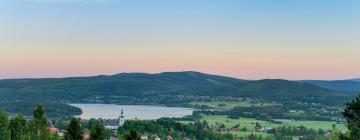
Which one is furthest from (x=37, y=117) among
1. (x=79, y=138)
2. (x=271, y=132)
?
(x=271, y=132)

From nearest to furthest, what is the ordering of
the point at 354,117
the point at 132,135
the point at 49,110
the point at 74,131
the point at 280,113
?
the point at 132,135 < the point at 74,131 < the point at 354,117 < the point at 49,110 < the point at 280,113

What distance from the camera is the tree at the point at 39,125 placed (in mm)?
26816

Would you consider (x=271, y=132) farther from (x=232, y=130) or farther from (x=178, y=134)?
(x=178, y=134)

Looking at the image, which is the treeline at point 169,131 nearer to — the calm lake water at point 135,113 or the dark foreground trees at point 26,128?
the calm lake water at point 135,113

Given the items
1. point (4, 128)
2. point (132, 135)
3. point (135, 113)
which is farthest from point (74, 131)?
point (135, 113)

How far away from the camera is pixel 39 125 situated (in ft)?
89.0

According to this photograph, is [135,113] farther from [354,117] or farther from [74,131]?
[354,117]

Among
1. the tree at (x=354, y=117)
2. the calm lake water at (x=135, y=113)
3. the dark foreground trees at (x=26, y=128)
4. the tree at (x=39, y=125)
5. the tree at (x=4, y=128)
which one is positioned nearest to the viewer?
the tree at (x=354, y=117)

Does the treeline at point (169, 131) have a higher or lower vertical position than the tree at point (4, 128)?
lower

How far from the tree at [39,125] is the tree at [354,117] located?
14.1 metres

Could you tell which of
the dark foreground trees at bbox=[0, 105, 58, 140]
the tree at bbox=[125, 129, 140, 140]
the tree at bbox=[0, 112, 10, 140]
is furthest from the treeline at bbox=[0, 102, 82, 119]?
the tree at bbox=[125, 129, 140, 140]

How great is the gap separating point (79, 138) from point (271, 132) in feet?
259

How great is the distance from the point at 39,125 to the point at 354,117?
1472cm

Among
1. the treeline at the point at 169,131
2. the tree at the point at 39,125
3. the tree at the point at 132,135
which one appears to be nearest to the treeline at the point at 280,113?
the treeline at the point at 169,131
